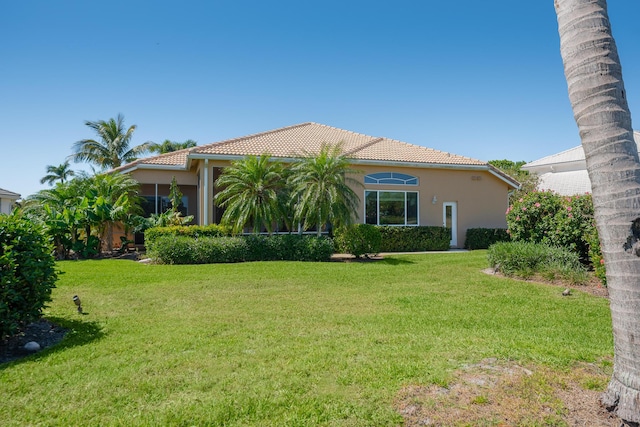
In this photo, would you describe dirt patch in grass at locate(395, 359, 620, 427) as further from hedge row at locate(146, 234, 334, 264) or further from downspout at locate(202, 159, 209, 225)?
downspout at locate(202, 159, 209, 225)

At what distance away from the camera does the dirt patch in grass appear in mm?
2971

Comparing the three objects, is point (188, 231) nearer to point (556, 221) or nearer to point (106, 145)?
point (556, 221)

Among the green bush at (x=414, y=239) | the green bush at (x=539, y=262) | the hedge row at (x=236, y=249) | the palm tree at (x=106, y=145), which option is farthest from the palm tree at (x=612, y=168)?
the palm tree at (x=106, y=145)

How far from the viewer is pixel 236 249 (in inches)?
559

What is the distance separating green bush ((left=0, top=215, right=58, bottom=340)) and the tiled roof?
11.7 meters

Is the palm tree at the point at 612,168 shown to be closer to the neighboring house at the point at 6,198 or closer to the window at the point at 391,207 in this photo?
the window at the point at 391,207

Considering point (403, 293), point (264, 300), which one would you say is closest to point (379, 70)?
point (403, 293)

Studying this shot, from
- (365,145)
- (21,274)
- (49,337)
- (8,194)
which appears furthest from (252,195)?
(8,194)

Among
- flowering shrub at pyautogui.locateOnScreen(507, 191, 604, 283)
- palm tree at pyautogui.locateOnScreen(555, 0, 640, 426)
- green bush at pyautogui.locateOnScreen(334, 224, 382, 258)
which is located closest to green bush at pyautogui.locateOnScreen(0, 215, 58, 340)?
palm tree at pyautogui.locateOnScreen(555, 0, 640, 426)

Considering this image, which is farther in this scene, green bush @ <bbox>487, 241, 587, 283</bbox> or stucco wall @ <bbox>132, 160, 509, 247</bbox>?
stucco wall @ <bbox>132, 160, 509, 247</bbox>

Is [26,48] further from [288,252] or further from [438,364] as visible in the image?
[438,364]

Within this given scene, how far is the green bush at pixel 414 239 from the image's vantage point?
61.1 ft

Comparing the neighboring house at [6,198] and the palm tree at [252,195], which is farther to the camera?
the neighboring house at [6,198]

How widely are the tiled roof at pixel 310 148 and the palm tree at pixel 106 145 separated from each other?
1903 centimetres
